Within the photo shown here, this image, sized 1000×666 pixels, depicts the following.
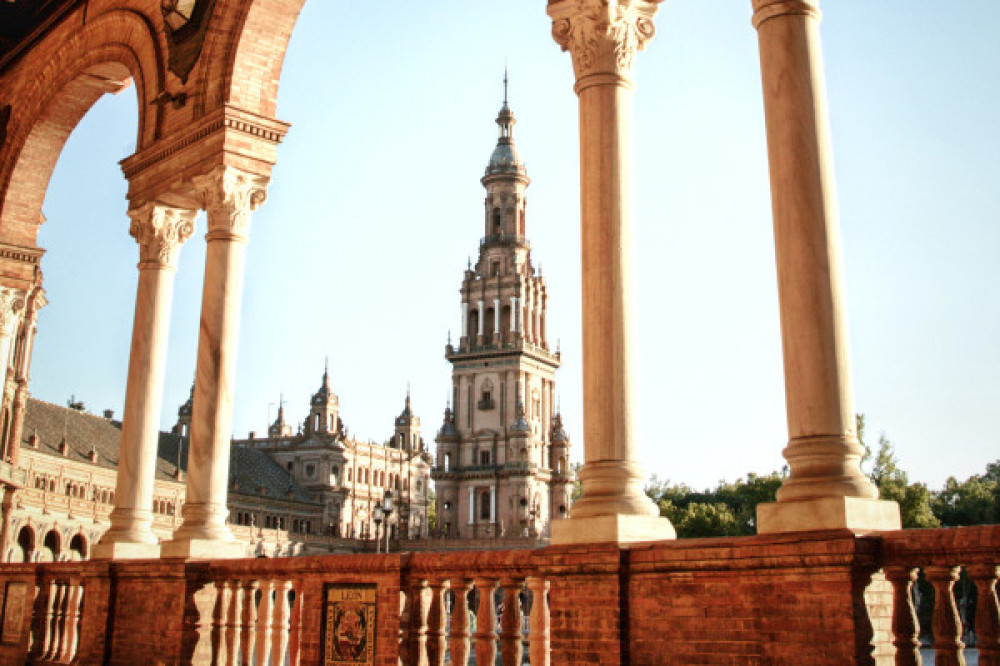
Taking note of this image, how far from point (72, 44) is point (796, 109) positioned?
14345 mm

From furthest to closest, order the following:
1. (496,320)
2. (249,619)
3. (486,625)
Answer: (496,320) → (249,619) → (486,625)

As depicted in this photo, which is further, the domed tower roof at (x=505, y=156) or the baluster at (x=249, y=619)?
the domed tower roof at (x=505, y=156)

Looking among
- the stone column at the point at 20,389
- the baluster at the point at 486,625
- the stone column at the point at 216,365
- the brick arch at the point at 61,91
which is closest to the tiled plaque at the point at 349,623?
the baluster at the point at 486,625

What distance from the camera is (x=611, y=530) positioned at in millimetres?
7496

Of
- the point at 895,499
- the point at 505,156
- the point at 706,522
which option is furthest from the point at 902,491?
the point at 505,156

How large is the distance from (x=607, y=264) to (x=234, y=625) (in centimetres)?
547

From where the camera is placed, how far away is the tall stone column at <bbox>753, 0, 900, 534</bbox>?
6.43 m

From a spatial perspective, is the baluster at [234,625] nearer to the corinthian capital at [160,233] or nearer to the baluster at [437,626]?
the baluster at [437,626]

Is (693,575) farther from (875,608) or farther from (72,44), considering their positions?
(72,44)

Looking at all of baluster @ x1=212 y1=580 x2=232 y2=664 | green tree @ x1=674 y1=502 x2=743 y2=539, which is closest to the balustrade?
baluster @ x1=212 y1=580 x2=232 y2=664

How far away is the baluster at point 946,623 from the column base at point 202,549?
26.2 feet

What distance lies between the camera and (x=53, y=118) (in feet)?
60.6

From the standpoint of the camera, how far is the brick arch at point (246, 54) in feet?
43.8

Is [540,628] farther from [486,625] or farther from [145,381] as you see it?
[145,381]
